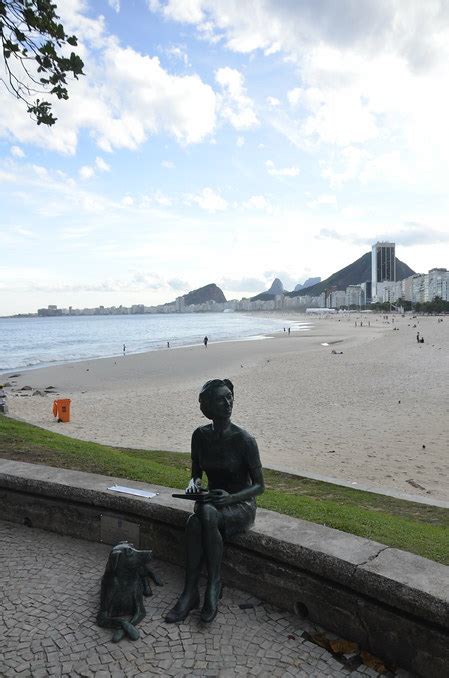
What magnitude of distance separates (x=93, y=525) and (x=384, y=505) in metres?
4.19

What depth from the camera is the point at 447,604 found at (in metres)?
2.93

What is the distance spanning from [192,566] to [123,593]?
20.3 inches

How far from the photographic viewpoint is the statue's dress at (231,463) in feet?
12.8

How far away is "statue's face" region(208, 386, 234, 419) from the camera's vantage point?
3895mm

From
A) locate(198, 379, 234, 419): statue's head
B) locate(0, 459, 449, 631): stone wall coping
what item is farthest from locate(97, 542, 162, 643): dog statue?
locate(198, 379, 234, 419): statue's head

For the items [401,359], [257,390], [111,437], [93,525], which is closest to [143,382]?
[257,390]

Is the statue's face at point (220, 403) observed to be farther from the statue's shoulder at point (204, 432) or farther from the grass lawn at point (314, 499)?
the grass lawn at point (314, 499)

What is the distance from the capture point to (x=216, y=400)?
3.90 metres

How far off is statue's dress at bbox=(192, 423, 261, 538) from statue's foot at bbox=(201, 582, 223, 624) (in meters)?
0.37

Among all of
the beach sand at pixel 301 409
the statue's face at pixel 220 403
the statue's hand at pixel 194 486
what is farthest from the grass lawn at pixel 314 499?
the statue's face at pixel 220 403

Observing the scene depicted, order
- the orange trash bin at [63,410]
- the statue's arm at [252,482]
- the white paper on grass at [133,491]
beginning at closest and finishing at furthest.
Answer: the statue's arm at [252,482] → the white paper on grass at [133,491] → the orange trash bin at [63,410]

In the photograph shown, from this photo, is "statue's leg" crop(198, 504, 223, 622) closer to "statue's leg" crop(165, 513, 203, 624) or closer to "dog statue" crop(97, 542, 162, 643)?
"statue's leg" crop(165, 513, 203, 624)

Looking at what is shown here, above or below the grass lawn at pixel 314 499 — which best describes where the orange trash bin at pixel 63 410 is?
below

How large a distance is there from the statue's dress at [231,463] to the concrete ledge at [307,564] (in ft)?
0.48
